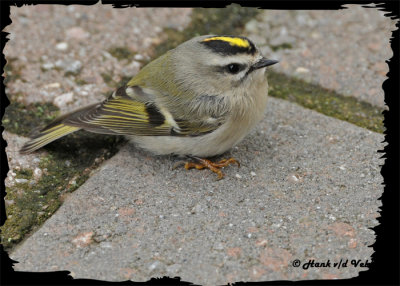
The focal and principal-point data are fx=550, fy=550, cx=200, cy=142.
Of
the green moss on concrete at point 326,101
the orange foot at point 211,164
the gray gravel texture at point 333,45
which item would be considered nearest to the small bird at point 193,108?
the orange foot at point 211,164

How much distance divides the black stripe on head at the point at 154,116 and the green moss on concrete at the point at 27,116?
0.52 m

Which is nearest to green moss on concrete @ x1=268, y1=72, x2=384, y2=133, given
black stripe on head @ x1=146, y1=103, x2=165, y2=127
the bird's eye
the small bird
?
the small bird

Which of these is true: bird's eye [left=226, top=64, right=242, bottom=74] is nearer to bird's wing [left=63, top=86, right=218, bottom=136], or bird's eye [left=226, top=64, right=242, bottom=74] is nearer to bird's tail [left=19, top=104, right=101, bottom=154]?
bird's wing [left=63, top=86, right=218, bottom=136]

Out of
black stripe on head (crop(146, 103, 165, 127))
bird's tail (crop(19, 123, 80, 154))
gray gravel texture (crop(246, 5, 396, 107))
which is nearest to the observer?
bird's tail (crop(19, 123, 80, 154))

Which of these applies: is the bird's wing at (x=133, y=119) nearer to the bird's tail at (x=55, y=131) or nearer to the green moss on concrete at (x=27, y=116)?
the bird's tail at (x=55, y=131)

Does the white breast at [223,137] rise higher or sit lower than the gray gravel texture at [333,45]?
lower

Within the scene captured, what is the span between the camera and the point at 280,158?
2594mm

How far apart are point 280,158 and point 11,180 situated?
1215mm

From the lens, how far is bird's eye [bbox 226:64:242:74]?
104 inches

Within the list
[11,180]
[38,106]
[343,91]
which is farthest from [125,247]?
[343,91]

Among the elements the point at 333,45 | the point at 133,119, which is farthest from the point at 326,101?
the point at 133,119

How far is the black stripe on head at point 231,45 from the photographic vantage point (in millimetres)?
2572

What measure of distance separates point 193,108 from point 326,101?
0.74 meters

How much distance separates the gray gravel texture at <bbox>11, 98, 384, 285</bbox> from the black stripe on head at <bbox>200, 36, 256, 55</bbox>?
47cm
